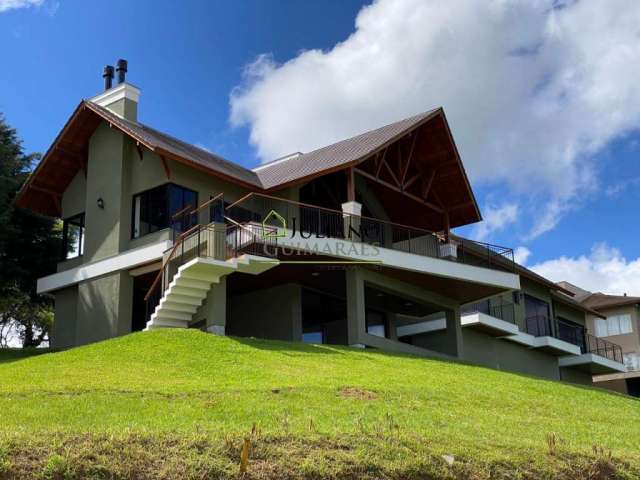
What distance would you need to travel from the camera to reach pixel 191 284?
23172 millimetres

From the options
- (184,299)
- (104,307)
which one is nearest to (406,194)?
(184,299)

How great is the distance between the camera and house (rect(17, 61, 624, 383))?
24.0 meters

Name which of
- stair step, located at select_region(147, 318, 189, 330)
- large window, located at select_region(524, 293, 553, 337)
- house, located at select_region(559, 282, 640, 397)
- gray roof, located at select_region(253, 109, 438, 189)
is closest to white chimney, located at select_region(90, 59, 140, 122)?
gray roof, located at select_region(253, 109, 438, 189)

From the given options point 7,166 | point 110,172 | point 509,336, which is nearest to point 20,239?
point 7,166

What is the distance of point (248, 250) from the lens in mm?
23875

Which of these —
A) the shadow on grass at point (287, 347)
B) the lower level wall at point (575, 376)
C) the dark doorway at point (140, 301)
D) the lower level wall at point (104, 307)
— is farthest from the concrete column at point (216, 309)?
the lower level wall at point (575, 376)

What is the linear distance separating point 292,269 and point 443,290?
20.9 feet

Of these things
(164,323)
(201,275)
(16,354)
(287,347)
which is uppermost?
(201,275)

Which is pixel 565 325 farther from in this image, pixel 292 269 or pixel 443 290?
pixel 292 269

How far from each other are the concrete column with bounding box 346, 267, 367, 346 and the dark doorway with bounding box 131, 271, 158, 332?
20.1ft

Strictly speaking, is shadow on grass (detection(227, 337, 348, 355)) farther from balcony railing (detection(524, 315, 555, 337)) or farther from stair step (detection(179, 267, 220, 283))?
balcony railing (detection(524, 315, 555, 337))

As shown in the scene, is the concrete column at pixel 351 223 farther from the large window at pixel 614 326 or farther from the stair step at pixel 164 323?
the large window at pixel 614 326

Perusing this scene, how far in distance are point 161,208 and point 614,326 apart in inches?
1349

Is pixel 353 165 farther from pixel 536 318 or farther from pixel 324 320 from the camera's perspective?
pixel 536 318
